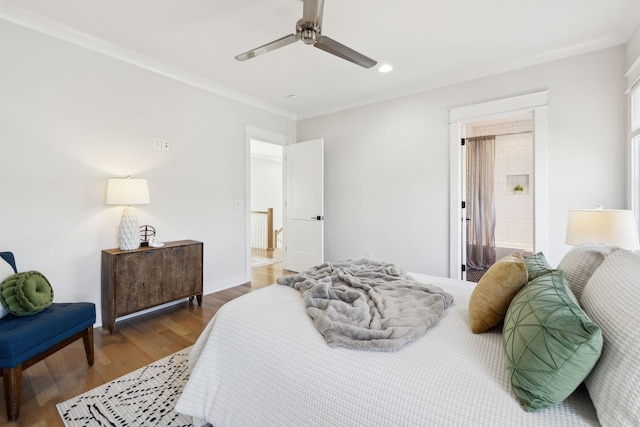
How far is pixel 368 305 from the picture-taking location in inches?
63.5

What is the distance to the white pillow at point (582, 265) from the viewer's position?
1337 mm

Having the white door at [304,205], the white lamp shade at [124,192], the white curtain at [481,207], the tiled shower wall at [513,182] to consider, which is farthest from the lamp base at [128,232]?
the tiled shower wall at [513,182]

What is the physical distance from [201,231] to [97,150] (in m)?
1.37

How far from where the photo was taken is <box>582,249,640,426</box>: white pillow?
2.47ft

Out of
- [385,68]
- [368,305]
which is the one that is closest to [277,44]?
[385,68]

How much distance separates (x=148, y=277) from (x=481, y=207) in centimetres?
511

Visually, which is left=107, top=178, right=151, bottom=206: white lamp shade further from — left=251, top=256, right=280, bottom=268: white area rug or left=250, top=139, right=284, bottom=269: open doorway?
left=250, top=139, right=284, bottom=269: open doorway

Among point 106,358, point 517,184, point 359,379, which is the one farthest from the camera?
point 517,184

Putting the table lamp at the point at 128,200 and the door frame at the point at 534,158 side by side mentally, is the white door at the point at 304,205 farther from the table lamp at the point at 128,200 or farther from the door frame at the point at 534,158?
the table lamp at the point at 128,200

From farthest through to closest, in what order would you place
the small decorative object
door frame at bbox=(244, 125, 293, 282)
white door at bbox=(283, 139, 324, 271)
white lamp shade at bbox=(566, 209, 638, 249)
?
white door at bbox=(283, 139, 324, 271) < door frame at bbox=(244, 125, 293, 282) < the small decorative object < white lamp shade at bbox=(566, 209, 638, 249)

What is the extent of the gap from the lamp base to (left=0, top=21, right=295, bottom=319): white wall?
195 millimetres

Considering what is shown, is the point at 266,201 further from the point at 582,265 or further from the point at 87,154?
the point at 582,265

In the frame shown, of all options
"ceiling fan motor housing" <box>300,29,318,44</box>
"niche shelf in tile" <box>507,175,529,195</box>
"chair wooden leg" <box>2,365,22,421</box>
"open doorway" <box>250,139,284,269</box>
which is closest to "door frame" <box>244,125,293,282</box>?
"open doorway" <box>250,139,284,269</box>

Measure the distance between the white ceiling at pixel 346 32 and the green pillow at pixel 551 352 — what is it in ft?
7.46
